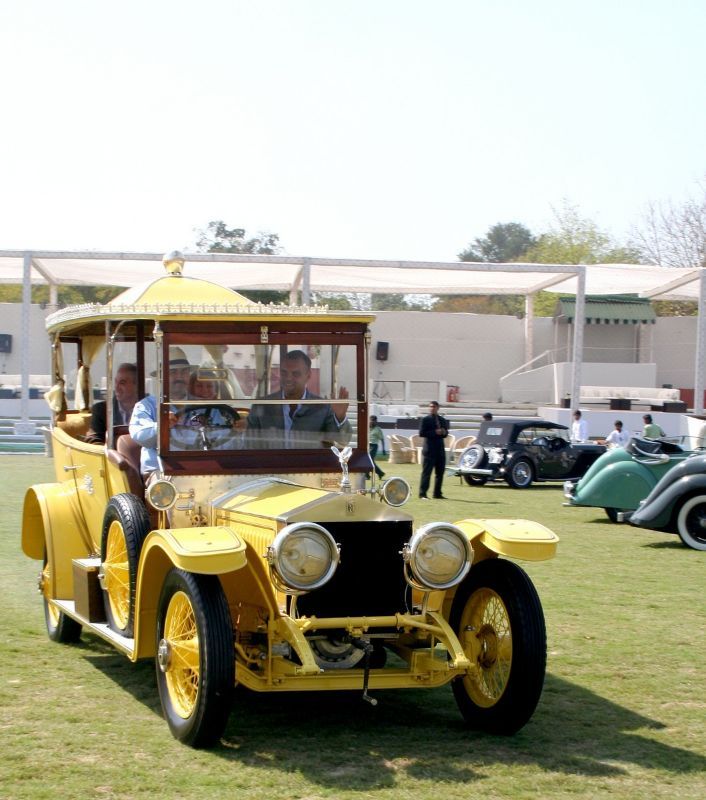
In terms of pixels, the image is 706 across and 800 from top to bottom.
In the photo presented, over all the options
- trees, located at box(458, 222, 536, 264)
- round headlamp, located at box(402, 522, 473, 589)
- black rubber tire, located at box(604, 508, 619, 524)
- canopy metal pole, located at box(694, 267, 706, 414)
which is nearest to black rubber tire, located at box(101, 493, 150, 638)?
round headlamp, located at box(402, 522, 473, 589)

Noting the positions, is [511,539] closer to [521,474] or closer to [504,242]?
[521,474]

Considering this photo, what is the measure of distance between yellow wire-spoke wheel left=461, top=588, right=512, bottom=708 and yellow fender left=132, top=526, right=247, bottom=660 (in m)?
1.30

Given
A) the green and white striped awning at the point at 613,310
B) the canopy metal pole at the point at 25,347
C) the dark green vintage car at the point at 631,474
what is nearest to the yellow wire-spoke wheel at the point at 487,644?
the dark green vintage car at the point at 631,474

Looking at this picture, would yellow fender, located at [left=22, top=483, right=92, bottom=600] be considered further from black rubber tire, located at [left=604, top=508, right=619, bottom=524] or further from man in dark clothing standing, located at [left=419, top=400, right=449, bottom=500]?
man in dark clothing standing, located at [left=419, top=400, right=449, bottom=500]

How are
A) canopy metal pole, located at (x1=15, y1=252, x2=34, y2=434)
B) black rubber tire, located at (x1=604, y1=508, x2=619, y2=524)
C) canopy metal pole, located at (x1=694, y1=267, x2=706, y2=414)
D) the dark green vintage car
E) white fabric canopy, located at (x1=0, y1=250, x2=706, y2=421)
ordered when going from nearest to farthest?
the dark green vintage car < black rubber tire, located at (x1=604, y1=508, x2=619, y2=524) < canopy metal pole, located at (x1=15, y1=252, x2=34, y2=434) < white fabric canopy, located at (x1=0, y1=250, x2=706, y2=421) < canopy metal pole, located at (x1=694, y1=267, x2=706, y2=414)

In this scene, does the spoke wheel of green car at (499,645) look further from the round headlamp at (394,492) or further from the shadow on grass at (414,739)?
the round headlamp at (394,492)

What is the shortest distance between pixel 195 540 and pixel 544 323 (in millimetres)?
34431

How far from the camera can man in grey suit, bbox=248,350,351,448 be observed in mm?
6312

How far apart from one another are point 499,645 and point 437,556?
1.92 feet

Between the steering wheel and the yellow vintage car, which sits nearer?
the yellow vintage car

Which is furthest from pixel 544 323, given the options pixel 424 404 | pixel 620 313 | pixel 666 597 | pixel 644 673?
pixel 644 673

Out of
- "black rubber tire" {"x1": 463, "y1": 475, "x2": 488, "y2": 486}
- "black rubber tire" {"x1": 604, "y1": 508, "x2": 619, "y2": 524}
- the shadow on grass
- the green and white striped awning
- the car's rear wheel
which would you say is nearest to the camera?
the shadow on grass

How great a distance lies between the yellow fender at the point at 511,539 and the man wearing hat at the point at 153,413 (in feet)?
5.39

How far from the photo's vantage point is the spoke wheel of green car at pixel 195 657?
490 centimetres
